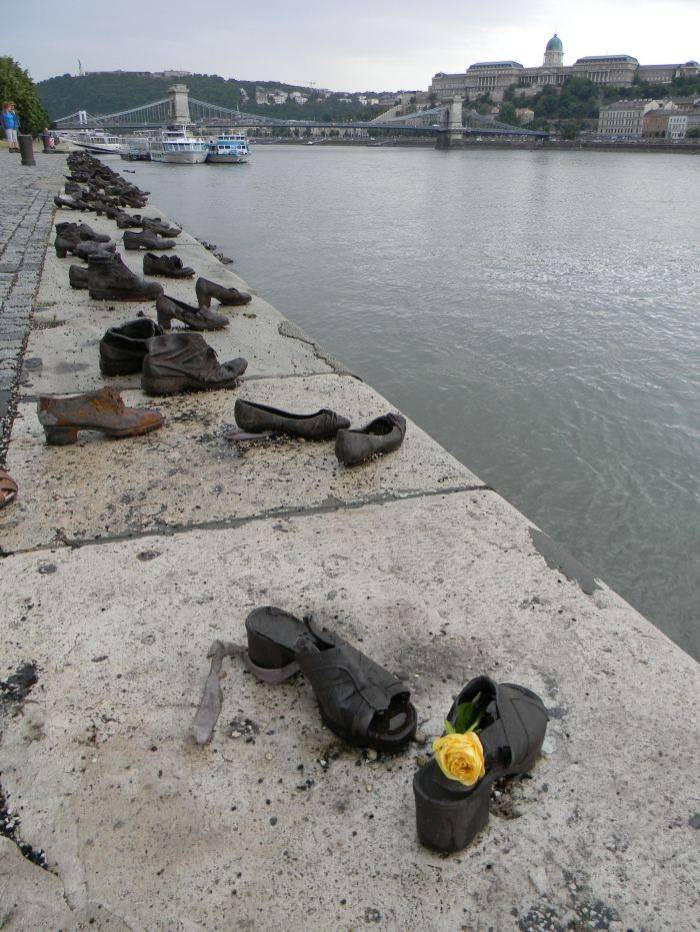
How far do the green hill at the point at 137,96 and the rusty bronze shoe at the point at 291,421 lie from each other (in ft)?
488

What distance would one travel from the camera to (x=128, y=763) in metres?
1.62

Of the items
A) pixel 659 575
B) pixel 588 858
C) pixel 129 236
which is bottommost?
pixel 659 575

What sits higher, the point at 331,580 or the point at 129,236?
the point at 129,236

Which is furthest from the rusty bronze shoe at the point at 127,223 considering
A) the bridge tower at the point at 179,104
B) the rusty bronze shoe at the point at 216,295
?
the bridge tower at the point at 179,104

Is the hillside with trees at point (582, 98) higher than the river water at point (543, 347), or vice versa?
the hillside with trees at point (582, 98)

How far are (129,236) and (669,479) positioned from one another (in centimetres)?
756

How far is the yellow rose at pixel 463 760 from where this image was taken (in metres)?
1.34

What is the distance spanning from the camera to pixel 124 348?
4.15m

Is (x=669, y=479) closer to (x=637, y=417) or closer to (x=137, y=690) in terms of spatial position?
(x=637, y=417)

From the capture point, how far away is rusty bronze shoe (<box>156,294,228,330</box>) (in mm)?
5070

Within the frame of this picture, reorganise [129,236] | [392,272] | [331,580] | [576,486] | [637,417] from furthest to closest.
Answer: [392,272] → [129,236] → [637,417] → [576,486] → [331,580]

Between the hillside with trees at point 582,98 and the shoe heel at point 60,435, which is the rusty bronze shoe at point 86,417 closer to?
the shoe heel at point 60,435

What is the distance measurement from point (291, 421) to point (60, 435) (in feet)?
3.62

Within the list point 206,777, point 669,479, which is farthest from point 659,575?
point 206,777
